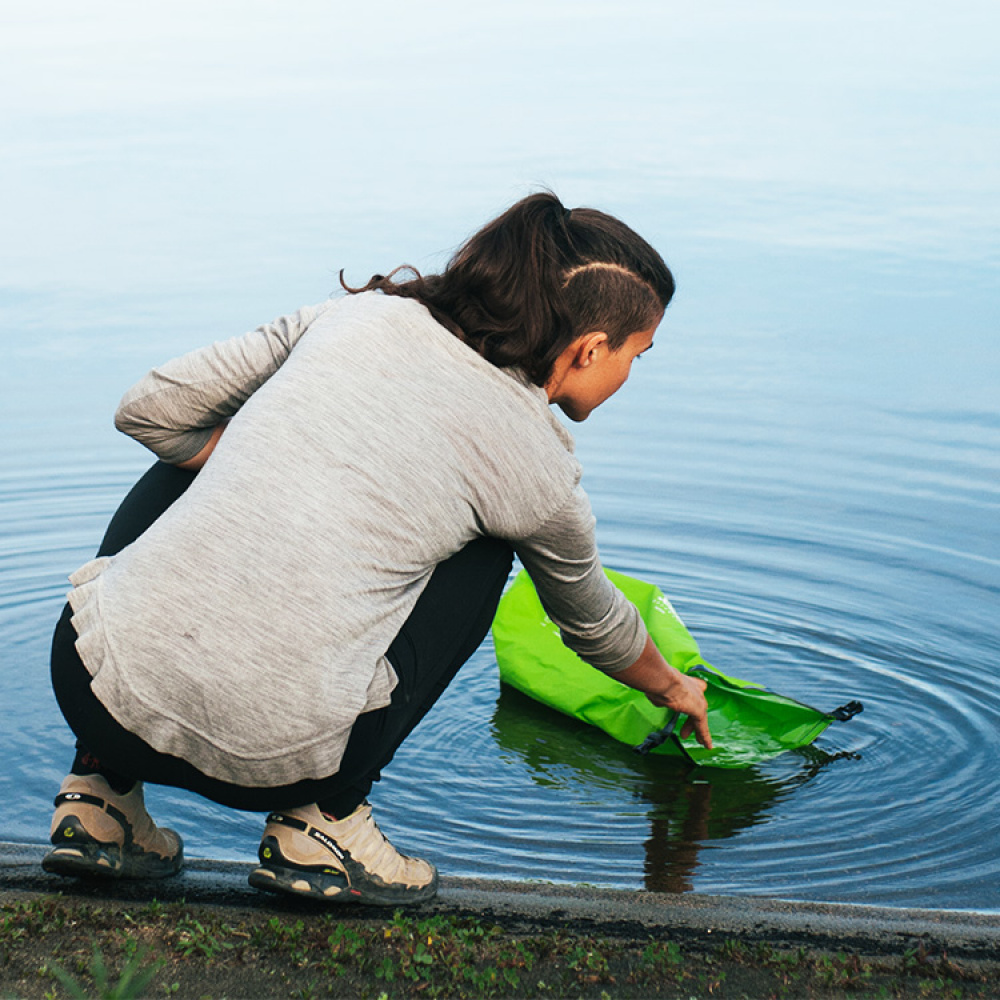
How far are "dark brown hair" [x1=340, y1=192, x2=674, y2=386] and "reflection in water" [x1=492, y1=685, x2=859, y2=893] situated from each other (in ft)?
4.89

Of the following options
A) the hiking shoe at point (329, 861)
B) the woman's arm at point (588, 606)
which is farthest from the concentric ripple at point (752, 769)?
the hiking shoe at point (329, 861)

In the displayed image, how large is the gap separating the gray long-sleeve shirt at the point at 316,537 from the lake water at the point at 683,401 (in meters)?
1.22

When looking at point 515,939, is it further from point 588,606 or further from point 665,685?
point 665,685

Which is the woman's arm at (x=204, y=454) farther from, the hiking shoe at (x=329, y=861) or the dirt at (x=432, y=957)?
the dirt at (x=432, y=957)

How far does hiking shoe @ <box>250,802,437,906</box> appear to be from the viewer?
2.43 metres

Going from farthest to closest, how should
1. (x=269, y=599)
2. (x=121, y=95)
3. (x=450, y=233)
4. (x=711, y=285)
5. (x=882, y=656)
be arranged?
(x=121, y=95) → (x=450, y=233) → (x=711, y=285) → (x=882, y=656) → (x=269, y=599)

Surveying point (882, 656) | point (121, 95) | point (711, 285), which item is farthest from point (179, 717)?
point (121, 95)

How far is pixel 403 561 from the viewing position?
2191 millimetres

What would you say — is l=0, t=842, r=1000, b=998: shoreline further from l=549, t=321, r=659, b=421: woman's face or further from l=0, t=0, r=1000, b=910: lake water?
l=549, t=321, r=659, b=421: woman's face

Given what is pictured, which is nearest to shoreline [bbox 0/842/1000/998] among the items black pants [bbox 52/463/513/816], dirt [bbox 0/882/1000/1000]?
dirt [bbox 0/882/1000/1000]

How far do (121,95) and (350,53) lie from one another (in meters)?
7.67

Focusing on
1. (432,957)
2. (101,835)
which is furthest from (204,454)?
(432,957)

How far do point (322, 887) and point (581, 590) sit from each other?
0.73 m

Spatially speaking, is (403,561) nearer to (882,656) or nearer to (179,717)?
(179,717)
